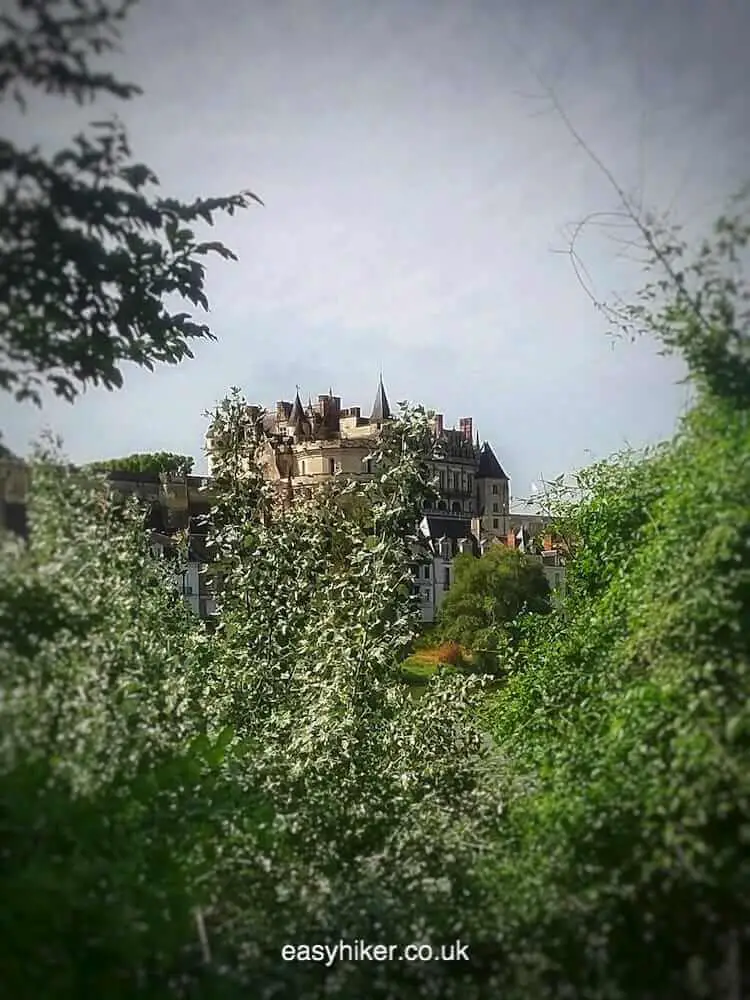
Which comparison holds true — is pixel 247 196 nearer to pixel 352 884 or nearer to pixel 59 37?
pixel 59 37

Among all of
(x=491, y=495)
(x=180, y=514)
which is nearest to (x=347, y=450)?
(x=180, y=514)

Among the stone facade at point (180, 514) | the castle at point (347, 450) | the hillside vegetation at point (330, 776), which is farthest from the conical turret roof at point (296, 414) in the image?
the hillside vegetation at point (330, 776)

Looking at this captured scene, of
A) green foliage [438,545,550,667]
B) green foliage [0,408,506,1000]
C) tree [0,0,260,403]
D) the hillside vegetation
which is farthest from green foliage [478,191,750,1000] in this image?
green foliage [438,545,550,667]

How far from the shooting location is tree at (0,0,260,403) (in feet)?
5.60

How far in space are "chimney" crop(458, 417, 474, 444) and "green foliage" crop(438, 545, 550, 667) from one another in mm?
1044

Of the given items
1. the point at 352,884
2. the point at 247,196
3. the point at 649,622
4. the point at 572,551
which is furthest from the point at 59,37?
the point at 572,551

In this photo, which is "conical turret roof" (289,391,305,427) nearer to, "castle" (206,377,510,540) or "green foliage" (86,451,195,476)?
"castle" (206,377,510,540)

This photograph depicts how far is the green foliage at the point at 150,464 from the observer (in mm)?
2574

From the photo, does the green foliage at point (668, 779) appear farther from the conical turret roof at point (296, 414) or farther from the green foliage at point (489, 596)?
the green foliage at point (489, 596)

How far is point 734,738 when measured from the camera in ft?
5.56

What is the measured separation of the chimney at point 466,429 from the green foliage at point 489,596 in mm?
1044

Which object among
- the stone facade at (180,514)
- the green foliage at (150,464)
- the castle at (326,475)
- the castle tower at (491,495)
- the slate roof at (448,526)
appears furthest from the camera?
the slate roof at (448,526)

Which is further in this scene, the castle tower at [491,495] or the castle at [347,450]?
the castle tower at [491,495]

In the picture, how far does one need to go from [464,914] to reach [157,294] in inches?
52.9
